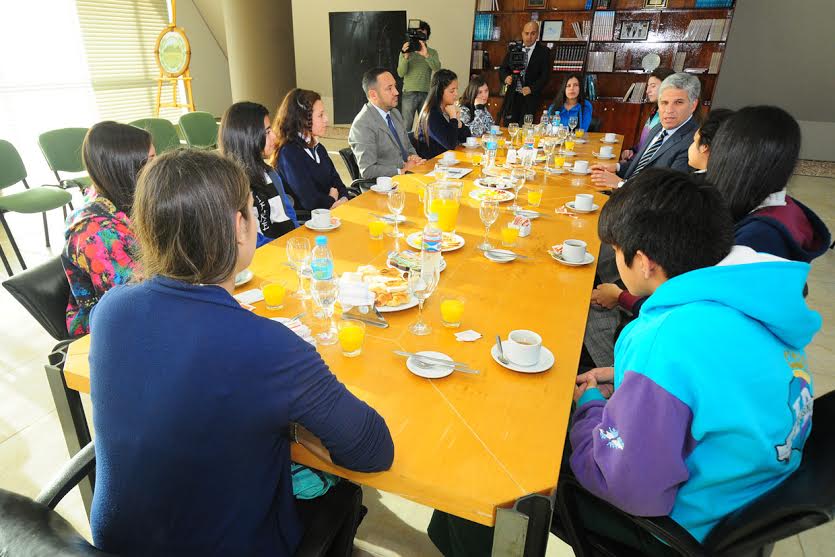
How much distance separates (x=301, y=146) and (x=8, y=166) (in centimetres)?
241

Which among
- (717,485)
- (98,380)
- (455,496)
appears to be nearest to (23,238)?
(98,380)

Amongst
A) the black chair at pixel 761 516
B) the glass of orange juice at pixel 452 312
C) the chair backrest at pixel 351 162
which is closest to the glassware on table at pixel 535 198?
the glass of orange juice at pixel 452 312

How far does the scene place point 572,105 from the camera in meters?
5.60

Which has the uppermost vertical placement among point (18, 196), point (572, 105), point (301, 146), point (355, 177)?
point (572, 105)

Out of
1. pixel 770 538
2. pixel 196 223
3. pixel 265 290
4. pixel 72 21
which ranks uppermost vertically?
pixel 72 21

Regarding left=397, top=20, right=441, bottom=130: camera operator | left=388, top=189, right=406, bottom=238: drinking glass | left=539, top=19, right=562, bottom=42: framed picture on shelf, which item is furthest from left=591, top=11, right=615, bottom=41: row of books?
left=388, top=189, right=406, bottom=238: drinking glass

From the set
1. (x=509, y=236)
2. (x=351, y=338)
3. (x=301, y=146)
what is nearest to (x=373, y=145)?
(x=301, y=146)

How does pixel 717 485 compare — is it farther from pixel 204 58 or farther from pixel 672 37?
pixel 204 58

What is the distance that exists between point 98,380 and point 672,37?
7.98 meters

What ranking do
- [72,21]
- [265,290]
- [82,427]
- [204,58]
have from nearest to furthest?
[82,427] → [265,290] → [72,21] → [204,58]

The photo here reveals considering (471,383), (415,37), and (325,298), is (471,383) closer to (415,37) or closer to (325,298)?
(325,298)

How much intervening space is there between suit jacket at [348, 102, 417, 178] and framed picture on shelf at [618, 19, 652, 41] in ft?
16.1

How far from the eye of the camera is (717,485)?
99cm

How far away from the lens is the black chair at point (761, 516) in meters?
0.85
